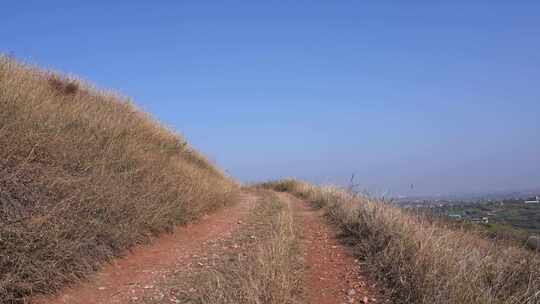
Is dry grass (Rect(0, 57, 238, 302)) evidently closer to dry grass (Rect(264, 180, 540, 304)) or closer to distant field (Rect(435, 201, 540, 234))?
dry grass (Rect(264, 180, 540, 304))

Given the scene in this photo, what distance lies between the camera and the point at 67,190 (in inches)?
219

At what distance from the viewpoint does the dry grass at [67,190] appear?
4.49 meters

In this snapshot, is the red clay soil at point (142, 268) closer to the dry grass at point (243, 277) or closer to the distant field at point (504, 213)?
the dry grass at point (243, 277)

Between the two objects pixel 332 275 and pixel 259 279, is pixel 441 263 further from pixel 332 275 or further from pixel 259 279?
pixel 259 279

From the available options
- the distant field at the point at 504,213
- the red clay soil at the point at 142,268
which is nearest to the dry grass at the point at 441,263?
the distant field at the point at 504,213

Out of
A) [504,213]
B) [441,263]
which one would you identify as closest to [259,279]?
[441,263]

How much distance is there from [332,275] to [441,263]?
135cm

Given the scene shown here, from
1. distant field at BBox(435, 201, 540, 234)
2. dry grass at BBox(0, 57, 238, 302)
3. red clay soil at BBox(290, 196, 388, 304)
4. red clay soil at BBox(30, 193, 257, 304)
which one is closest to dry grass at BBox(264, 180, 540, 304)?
red clay soil at BBox(290, 196, 388, 304)

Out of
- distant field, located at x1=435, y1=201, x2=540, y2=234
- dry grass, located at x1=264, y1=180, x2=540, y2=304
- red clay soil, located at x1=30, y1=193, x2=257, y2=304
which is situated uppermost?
distant field, located at x1=435, y1=201, x2=540, y2=234

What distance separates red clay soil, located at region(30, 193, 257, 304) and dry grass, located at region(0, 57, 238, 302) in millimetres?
146

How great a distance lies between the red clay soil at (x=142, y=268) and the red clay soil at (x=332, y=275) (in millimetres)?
1681

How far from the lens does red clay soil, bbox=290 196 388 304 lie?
4.70 meters

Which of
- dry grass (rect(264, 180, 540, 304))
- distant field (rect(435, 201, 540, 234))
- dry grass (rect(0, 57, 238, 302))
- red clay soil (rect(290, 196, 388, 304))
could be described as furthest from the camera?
distant field (rect(435, 201, 540, 234))

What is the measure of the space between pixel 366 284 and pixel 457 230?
258cm
